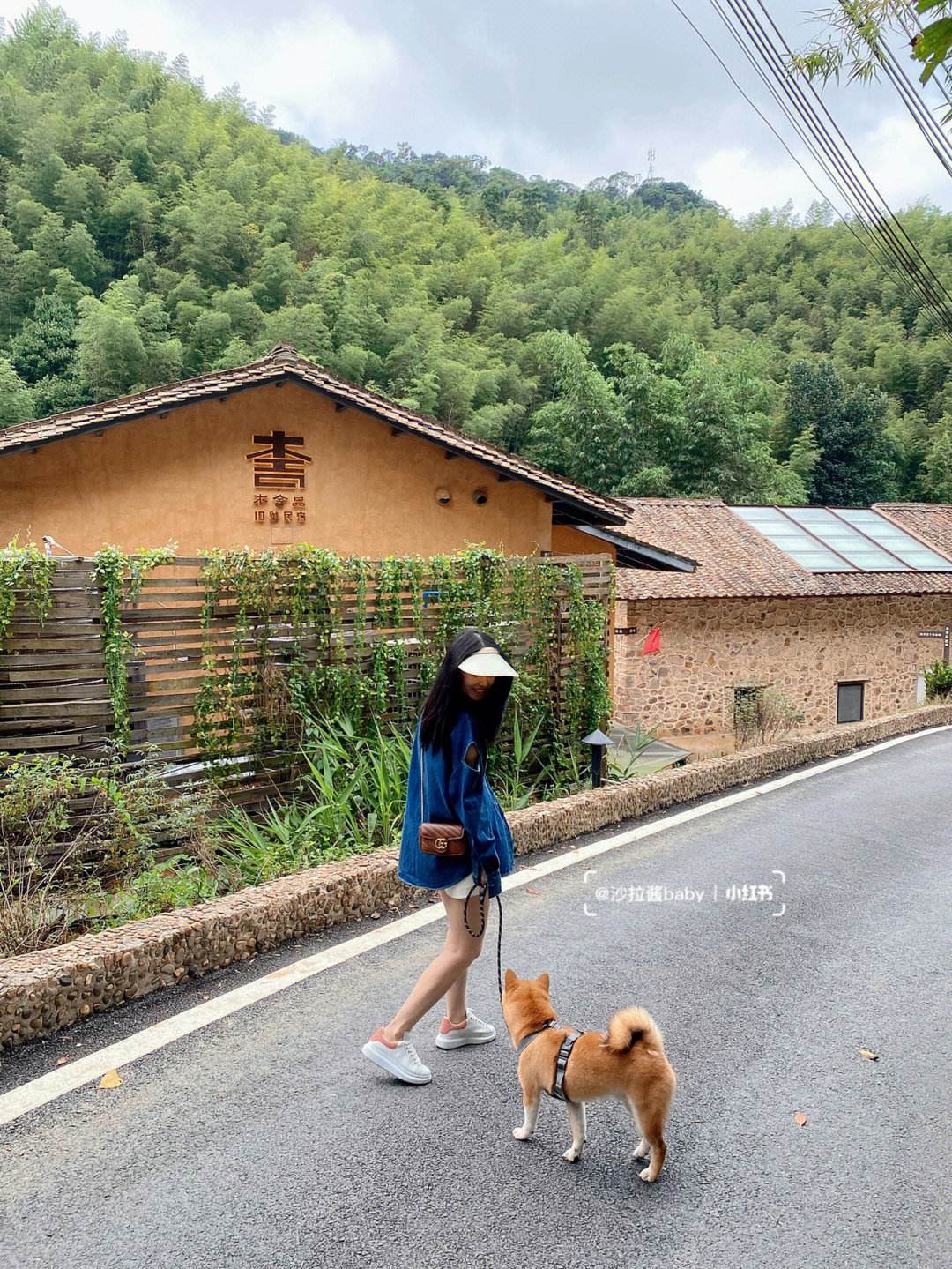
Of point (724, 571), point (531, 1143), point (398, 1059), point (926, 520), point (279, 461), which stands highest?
point (926, 520)

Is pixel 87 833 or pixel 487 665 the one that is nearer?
pixel 487 665

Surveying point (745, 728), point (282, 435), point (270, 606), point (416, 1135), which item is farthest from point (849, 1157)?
point (282, 435)

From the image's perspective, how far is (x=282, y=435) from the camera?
13070mm

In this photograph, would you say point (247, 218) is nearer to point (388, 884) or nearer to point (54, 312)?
point (54, 312)

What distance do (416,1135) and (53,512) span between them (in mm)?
10186

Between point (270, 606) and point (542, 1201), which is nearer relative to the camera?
point (542, 1201)

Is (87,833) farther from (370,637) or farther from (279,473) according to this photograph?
(279,473)

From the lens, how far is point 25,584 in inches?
249

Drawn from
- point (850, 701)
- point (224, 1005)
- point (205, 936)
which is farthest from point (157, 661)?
point (850, 701)

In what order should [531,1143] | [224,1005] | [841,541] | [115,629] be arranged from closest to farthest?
[531,1143] < [224,1005] < [115,629] < [841,541]

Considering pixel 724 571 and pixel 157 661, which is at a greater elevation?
pixel 724 571

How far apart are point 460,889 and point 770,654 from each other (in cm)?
1782

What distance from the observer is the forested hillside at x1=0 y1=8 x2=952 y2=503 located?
114 ft

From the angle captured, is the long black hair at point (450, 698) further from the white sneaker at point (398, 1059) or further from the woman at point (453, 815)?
the white sneaker at point (398, 1059)
